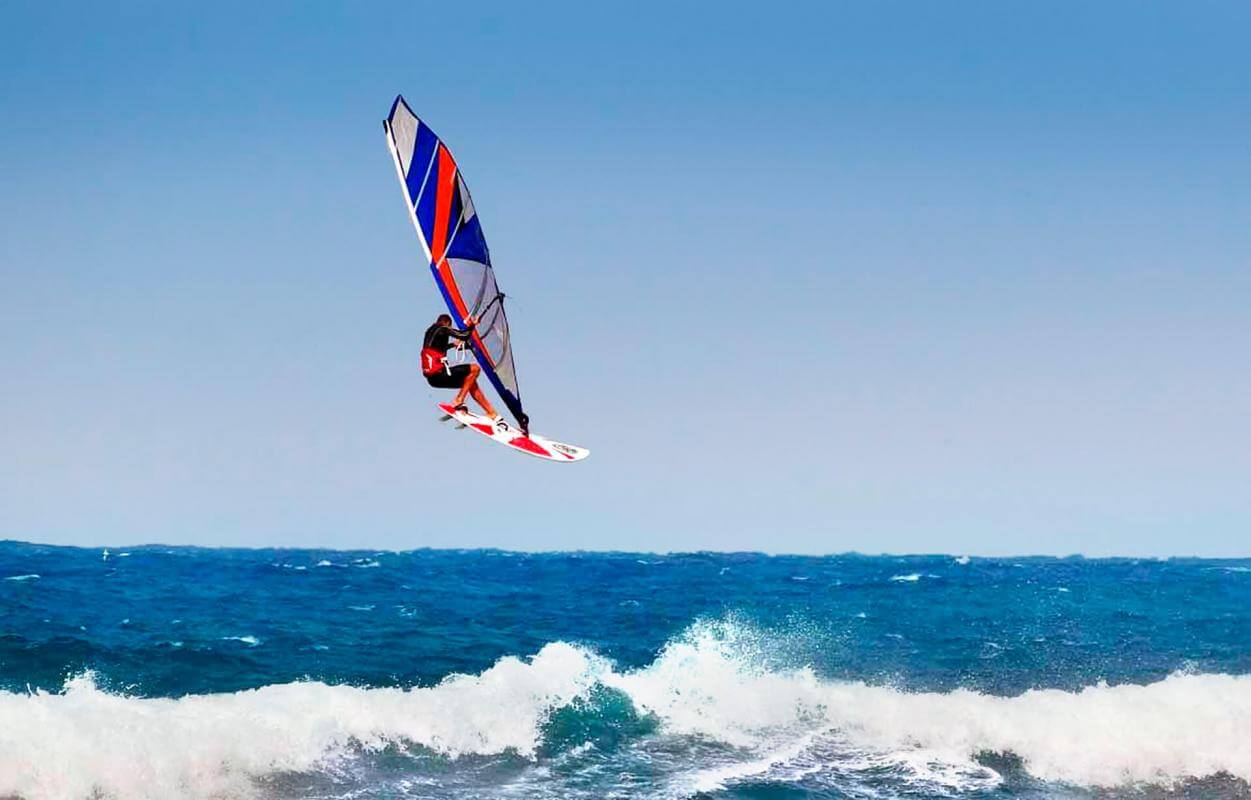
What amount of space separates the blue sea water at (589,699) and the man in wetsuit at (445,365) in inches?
298

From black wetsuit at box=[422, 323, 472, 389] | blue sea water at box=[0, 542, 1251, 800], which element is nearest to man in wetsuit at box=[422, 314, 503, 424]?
black wetsuit at box=[422, 323, 472, 389]

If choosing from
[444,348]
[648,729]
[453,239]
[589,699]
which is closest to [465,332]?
[444,348]

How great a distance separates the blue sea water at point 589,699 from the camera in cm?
1598

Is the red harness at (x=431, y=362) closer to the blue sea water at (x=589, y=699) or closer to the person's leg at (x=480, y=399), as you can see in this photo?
the person's leg at (x=480, y=399)

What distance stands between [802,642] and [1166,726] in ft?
33.2

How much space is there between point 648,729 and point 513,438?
10346mm

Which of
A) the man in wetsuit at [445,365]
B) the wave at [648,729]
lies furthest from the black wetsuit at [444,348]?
the wave at [648,729]

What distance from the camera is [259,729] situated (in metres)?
16.7

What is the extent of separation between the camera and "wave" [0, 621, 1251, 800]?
51.0ft

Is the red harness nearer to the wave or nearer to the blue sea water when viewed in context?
the blue sea water

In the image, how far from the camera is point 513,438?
10.2m

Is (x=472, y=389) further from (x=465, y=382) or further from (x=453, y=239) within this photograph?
(x=453, y=239)

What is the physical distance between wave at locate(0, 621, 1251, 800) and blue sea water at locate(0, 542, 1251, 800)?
48 millimetres

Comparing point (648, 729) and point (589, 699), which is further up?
point (589, 699)
